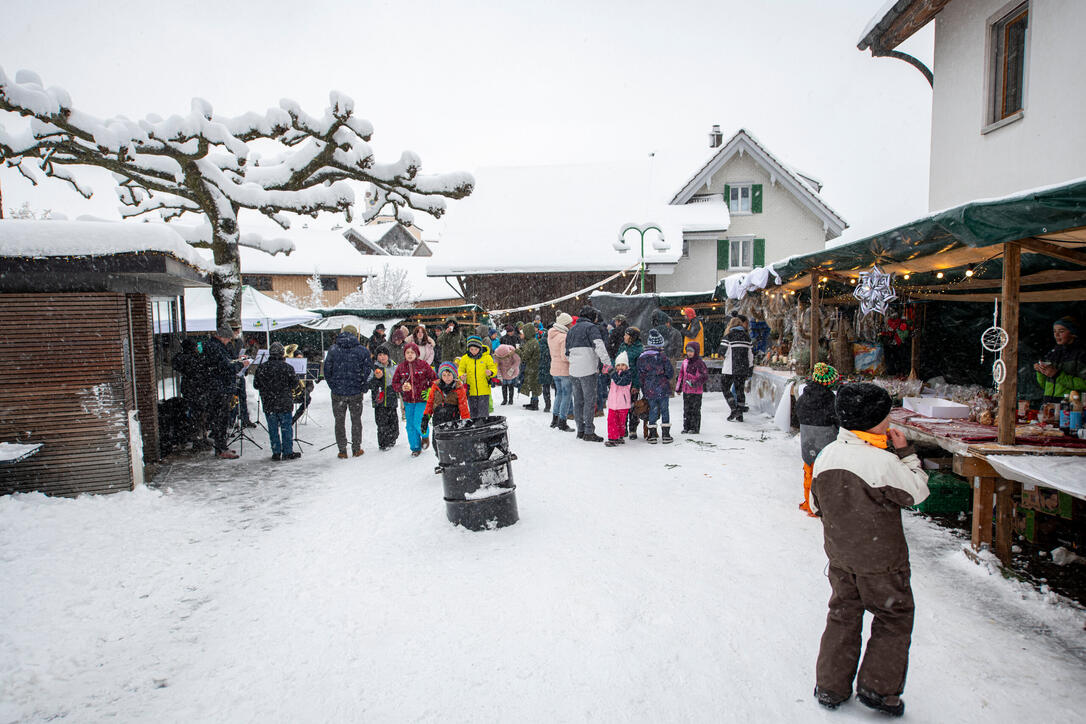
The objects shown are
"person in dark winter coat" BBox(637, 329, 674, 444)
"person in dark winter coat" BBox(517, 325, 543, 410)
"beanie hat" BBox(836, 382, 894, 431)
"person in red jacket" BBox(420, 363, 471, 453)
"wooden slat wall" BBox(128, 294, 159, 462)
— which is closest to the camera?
"beanie hat" BBox(836, 382, 894, 431)

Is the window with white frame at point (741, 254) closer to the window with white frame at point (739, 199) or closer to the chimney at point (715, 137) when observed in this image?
the window with white frame at point (739, 199)

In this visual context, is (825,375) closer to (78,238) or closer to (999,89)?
(999,89)

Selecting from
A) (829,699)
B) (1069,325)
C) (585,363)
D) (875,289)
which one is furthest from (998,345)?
(585,363)

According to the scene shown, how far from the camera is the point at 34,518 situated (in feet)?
18.4

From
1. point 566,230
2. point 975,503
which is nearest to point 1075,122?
point 975,503

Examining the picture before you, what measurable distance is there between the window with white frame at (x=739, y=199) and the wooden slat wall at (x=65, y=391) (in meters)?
22.5

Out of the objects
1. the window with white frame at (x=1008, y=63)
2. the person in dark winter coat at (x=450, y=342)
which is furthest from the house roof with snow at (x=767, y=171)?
the person in dark winter coat at (x=450, y=342)

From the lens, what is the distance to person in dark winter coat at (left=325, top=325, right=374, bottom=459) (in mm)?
8562

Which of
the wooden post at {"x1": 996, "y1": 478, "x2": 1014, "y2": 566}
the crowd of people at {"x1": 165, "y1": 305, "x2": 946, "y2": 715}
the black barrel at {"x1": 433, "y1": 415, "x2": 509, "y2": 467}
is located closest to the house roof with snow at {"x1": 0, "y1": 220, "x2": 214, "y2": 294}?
the crowd of people at {"x1": 165, "y1": 305, "x2": 946, "y2": 715}

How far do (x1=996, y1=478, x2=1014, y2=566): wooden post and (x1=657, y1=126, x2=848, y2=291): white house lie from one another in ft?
65.8

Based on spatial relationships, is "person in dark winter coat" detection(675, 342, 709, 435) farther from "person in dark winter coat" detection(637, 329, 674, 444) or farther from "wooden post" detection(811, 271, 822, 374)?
"wooden post" detection(811, 271, 822, 374)

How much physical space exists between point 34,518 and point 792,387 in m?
9.54

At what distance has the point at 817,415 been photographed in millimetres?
5902

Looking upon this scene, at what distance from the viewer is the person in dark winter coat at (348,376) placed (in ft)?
28.1
